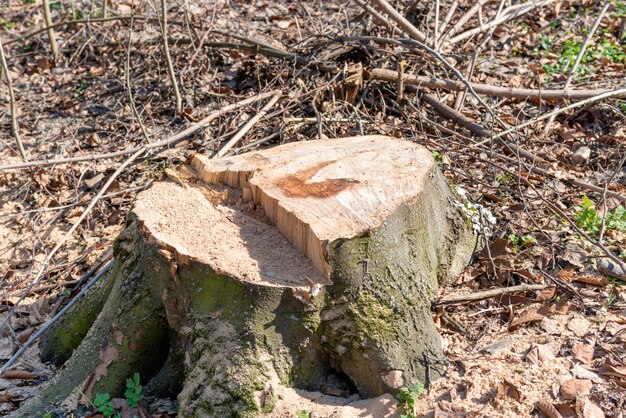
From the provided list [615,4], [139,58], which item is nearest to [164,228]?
[139,58]

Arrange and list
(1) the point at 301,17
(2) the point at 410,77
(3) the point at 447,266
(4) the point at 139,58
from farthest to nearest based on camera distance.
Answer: (1) the point at 301,17, (4) the point at 139,58, (2) the point at 410,77, (3) the point at 447,266

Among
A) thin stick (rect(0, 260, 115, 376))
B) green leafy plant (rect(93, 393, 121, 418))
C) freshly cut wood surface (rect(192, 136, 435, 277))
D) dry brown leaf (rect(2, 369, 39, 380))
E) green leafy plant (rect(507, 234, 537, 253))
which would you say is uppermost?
freshly cut wood surface (rect(192, 136, 435, 277))

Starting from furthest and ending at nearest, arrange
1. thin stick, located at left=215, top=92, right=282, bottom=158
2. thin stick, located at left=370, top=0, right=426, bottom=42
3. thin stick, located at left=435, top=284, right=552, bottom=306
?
thin stick, located at left=370, top=0, right=426, bottom=42 → thin stick, located at left=215, top=92, right=282, bottom=158 → thin stick, located at left=435, top=284, right=552, bottom=306

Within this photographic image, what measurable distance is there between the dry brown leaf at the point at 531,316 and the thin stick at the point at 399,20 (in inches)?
94.9

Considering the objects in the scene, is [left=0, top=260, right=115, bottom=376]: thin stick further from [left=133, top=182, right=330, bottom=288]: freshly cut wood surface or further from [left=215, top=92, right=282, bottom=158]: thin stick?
[left=215, top=92, right=282, bottom=158]: thin stick

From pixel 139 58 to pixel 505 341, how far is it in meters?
4.27

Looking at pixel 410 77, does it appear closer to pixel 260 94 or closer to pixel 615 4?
pixel 260 94

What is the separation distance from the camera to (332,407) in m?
2.85

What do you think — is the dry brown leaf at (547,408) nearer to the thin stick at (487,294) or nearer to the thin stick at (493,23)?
the thin stick at (487,294)

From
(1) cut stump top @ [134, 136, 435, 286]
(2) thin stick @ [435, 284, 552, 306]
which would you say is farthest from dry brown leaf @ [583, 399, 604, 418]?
(1) cut stump top @ [134, 136, 435, 286]

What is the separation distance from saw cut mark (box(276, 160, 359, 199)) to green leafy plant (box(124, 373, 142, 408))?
40.8 inches

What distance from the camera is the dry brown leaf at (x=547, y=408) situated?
2771 millimetres

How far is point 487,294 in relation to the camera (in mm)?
3471

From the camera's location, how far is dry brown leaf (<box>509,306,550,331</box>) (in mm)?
3352
